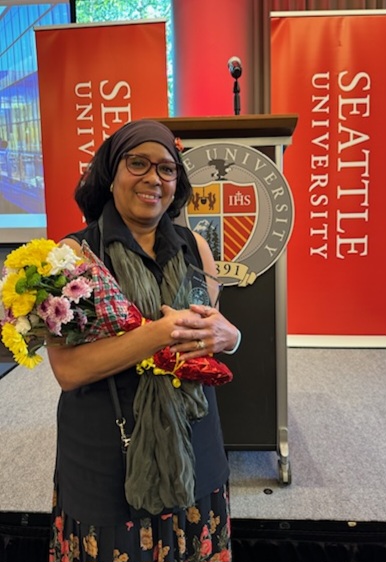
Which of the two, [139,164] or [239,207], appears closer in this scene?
[139,164]

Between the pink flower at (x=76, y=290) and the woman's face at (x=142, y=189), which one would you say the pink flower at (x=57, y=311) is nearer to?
the pink flower at (x=76, y=290)

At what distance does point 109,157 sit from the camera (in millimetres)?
1107

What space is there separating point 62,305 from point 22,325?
87mm

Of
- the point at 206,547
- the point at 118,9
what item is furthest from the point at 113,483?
the point at 118,9

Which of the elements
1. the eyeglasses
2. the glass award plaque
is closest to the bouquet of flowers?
the glass award plaque

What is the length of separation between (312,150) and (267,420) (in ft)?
7.32

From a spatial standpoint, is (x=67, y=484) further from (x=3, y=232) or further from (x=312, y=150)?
(x=3, y=232)

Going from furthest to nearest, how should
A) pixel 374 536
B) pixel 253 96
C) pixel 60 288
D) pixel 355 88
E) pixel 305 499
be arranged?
1. pixel 253 96
2. pixel 355 88
3. pixel 305 499
4. pixel 374 536
5. pixel 60 288

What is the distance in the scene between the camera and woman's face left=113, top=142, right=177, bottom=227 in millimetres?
1068

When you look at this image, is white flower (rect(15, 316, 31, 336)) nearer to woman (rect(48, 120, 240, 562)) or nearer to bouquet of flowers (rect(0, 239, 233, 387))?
bouquet of flowers (rect(0, 239, 233, 387))

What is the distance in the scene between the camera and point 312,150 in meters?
3.48

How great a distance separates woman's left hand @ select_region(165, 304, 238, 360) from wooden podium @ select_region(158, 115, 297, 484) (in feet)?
2.55

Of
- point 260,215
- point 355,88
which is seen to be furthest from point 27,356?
point 355,88

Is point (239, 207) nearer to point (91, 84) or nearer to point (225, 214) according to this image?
point (225, 214)
